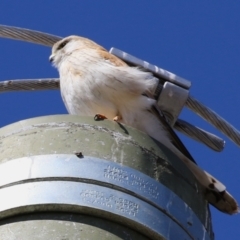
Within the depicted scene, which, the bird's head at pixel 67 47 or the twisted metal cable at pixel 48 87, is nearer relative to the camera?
the twisted metal cable at pixel 48 87

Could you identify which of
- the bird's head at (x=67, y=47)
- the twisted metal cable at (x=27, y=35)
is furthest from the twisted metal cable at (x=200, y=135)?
the bird's head at (x=67, y=47)

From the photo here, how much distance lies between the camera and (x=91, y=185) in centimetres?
Answer: 293

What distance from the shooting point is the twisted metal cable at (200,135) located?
15.3 feet

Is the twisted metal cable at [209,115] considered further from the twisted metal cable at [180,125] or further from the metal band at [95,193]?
the metal band at [95,193]

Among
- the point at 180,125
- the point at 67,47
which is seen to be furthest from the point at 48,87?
the point at 67,47

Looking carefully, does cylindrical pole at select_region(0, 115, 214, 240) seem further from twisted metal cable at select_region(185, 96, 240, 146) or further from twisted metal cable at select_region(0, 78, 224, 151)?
twisted metal cable at select_region(185, 96, 240, 146)

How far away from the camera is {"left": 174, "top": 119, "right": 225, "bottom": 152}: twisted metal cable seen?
466cm

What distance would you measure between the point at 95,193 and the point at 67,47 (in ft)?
10.8

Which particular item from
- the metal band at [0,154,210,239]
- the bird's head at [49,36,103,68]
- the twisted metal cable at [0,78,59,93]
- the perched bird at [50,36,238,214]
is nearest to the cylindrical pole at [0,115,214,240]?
the metal band at [0,154,210,239]

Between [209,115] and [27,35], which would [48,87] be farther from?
[209,115]

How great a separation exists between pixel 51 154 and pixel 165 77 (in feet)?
5.67

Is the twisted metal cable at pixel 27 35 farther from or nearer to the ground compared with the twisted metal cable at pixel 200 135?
farther from the ground

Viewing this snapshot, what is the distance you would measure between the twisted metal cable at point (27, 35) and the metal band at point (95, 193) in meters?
1.88

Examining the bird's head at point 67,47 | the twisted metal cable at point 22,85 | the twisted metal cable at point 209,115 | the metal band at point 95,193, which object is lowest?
the metal band at point 95,193
